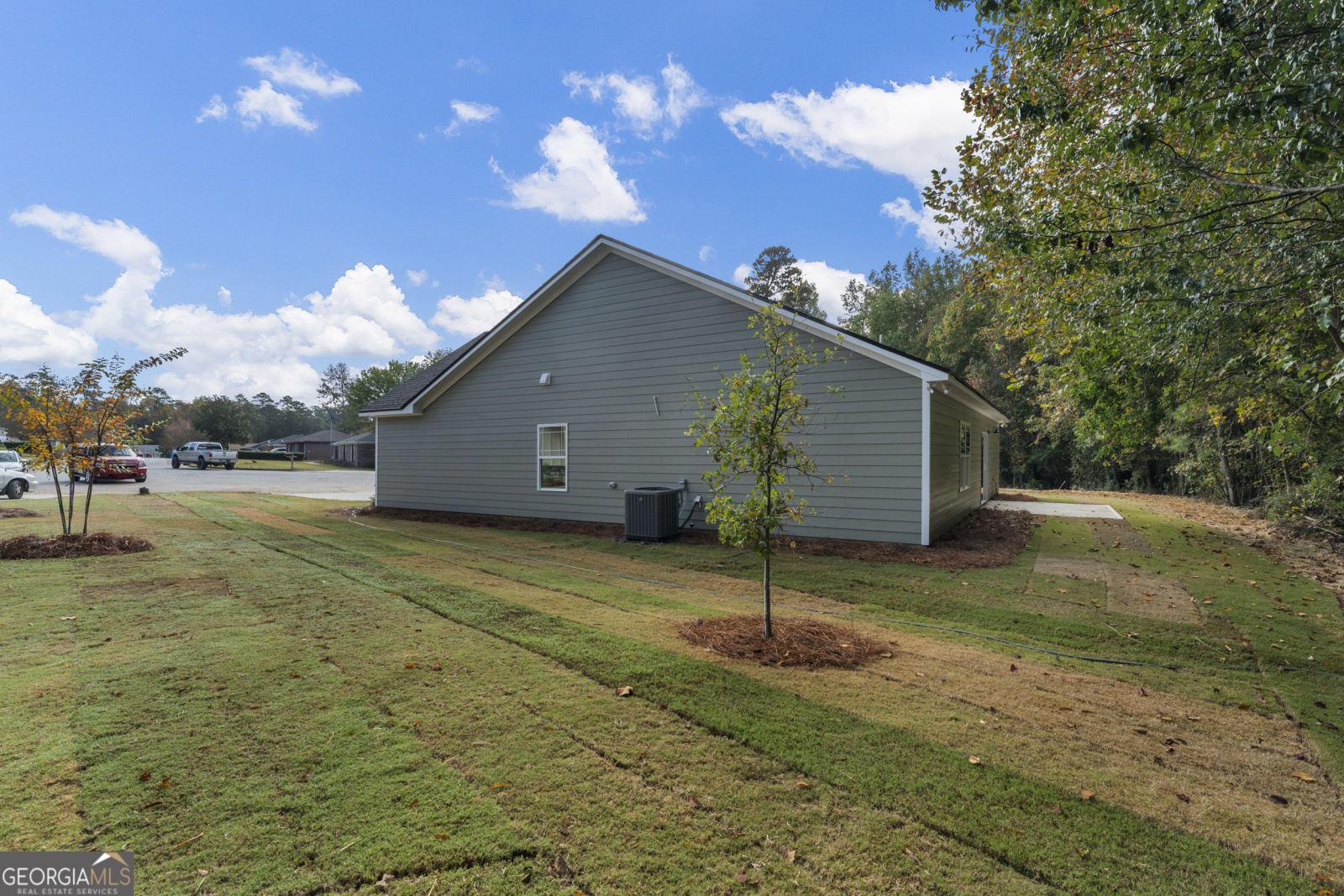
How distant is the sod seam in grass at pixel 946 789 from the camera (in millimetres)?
2189

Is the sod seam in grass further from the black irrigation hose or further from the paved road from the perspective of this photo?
the paved road

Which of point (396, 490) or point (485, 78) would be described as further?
point (396, 490)

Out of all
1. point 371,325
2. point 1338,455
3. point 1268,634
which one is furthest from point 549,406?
point 371,325

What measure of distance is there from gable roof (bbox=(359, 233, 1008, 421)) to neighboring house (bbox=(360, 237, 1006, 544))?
36 mm

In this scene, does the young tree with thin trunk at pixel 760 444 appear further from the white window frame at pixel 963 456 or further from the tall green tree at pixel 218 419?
the tall green tree at pixel 218 419

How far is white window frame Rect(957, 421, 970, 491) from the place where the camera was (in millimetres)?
12211

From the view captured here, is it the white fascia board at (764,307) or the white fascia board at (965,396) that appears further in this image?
the white fascia board at (965,396)

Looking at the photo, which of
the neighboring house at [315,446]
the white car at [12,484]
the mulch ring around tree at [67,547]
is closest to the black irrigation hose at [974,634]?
the mulch ring around tree at [67,547]

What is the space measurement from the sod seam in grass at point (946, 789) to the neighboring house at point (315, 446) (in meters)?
61.7

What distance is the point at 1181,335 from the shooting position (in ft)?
19.6

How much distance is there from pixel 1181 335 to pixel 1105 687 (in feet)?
13.1

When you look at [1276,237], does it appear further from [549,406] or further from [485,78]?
[485,78]

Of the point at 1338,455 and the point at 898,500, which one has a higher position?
the point at 1338,455

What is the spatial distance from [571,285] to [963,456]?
30.0ft
